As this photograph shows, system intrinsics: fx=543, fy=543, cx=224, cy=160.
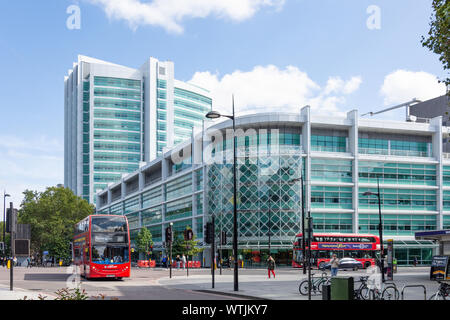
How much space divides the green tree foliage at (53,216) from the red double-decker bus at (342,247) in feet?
129

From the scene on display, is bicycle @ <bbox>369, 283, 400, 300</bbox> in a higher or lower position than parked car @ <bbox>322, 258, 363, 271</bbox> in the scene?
higher

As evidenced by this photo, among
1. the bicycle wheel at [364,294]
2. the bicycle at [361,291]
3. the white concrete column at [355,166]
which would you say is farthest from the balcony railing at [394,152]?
the bicycle wheel at [364,294]

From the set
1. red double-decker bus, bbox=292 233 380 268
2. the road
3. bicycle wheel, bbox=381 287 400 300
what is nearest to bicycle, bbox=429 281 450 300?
bicycle wheel, bbox=381 287 400 300

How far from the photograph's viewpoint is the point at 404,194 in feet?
234

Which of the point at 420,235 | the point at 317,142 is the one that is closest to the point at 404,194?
the point at 317,142

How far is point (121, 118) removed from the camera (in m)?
144

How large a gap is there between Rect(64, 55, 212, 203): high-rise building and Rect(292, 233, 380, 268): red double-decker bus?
301ft

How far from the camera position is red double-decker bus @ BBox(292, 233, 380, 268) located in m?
54.1

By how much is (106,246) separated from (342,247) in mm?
30496

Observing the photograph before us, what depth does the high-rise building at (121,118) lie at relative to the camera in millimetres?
141500

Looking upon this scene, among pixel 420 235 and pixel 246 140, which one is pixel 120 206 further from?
pixel 420 235

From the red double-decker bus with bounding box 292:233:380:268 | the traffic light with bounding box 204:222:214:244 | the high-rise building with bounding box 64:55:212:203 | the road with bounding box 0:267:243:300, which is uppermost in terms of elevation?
the high-rise building with bounding box 64:55:212:203

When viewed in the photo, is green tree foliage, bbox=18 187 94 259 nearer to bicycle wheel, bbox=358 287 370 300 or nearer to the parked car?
Answer: the parked car
